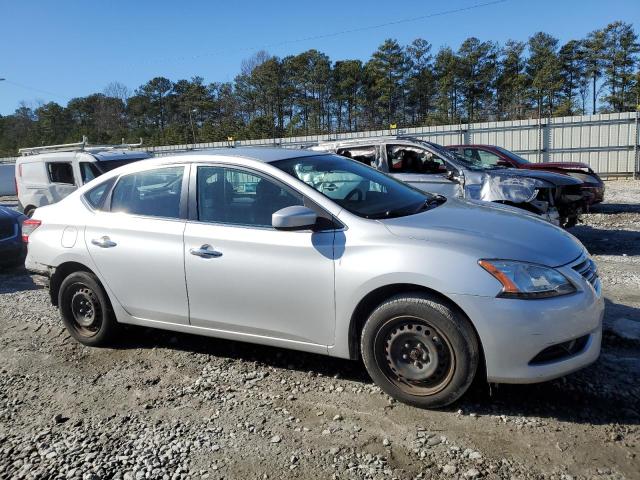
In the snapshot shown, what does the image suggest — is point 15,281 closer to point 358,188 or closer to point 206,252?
point 206,252

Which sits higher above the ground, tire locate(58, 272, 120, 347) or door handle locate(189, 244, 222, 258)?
door handle locate(189, 244, 222, 258)

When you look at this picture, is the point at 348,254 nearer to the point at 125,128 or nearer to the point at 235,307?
the point at 235,307

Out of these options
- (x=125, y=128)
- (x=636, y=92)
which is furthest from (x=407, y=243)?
(x=125, y=128)

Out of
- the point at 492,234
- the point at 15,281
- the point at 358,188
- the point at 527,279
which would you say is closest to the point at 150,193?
the point at 358,188

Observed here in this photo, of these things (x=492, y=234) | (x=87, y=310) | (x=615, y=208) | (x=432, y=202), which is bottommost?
(x=615, y=208)

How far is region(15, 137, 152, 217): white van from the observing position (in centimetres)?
1092

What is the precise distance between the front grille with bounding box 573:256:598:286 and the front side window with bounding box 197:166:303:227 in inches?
72.1

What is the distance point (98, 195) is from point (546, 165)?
11607 mm

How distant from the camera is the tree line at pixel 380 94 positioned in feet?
157

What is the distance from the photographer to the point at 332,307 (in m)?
3.56

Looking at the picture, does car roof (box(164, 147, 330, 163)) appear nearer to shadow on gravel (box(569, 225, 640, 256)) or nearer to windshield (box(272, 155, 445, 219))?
windshield (box(272, 155, 445, 219))

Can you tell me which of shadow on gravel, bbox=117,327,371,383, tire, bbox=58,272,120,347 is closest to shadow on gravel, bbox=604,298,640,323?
shadow on gravel, bbox=117,327,371,383

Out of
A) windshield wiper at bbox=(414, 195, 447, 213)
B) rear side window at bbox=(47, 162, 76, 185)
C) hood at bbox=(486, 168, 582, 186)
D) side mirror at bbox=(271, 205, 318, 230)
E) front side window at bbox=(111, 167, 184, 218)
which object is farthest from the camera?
rear side window at bbox=(47, 162, 76, 185)

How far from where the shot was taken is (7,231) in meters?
8.54
